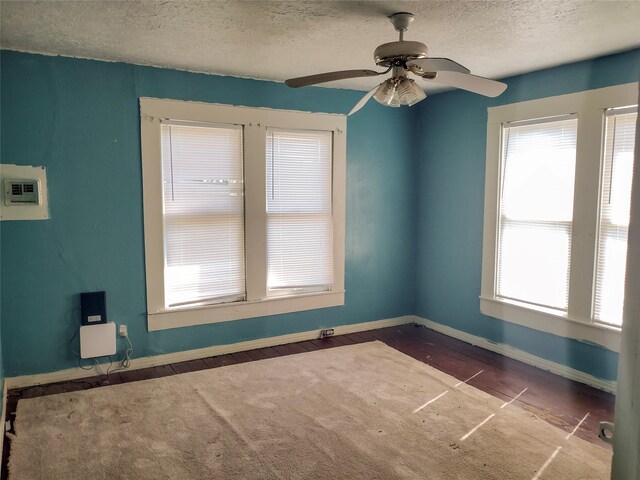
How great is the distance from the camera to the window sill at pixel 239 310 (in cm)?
385

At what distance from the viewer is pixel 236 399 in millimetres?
3234

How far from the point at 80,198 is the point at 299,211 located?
1840mm

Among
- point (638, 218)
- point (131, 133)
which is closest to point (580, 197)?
point (638, 218)

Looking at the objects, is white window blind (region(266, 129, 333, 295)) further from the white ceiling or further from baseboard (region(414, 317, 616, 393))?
baseboard (region(414, 317, 616, 393))

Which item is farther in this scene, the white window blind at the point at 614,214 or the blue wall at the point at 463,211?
the blue wall at the point at 463,211

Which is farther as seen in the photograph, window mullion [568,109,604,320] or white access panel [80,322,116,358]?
white access panel [80,322,116,358]

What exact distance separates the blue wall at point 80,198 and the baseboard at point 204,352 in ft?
0.16

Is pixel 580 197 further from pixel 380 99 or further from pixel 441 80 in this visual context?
A: pixel 380 99

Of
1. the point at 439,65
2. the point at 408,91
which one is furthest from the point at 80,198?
the point at 439,65

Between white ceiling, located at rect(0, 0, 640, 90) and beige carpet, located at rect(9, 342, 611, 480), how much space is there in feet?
7.86

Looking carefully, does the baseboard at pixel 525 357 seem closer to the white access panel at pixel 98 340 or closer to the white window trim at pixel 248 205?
the white window trim at pixel 248 205

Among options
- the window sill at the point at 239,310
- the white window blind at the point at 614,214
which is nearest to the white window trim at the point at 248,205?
the window sill at the point at 239,310

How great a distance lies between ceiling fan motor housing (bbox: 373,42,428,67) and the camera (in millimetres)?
2418

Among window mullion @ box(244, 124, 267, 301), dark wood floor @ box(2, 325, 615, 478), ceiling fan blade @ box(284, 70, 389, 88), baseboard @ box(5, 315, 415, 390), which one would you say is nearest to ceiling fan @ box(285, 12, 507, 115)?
ceiling fan blade @ box(284, 70, 389, 88)
